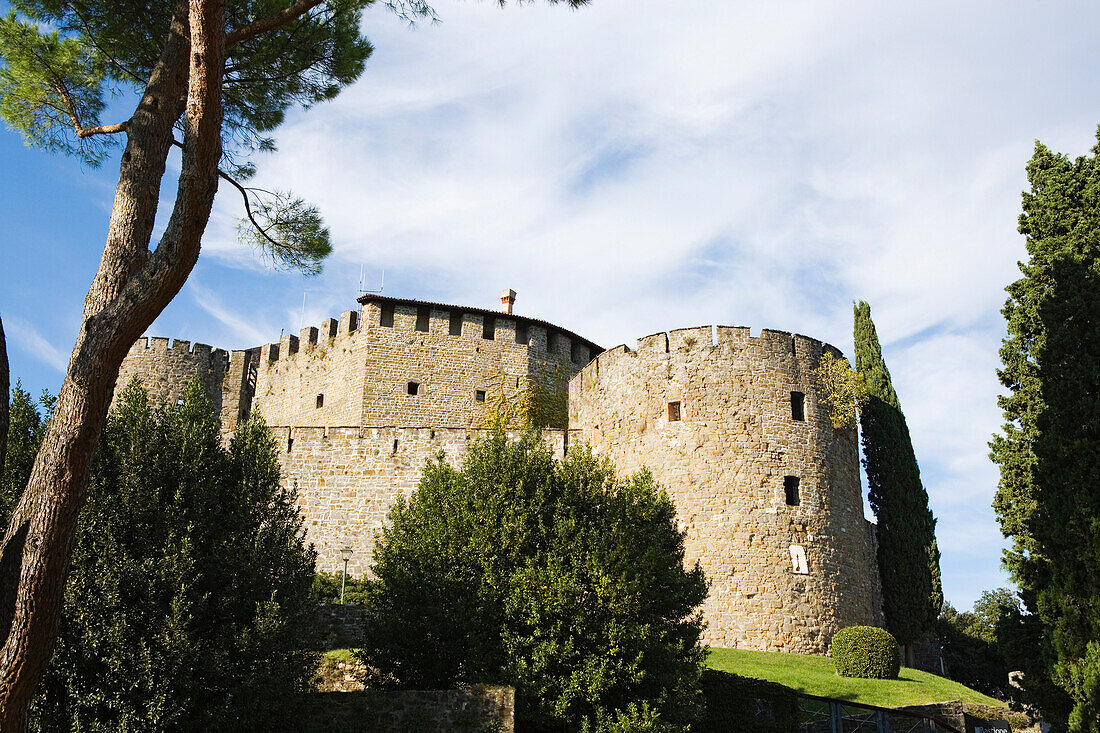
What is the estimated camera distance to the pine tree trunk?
8.31 meters

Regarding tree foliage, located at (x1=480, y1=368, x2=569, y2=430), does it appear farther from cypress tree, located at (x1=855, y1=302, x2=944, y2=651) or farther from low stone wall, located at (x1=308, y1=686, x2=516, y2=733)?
low stone wall, located at (x1=308, y1=686, x2=516, y2=733)

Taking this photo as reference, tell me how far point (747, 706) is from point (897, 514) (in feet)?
38.9

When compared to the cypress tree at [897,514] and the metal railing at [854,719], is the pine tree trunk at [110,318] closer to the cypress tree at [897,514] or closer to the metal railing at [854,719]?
the metal railing at [854,719]

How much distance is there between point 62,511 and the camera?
28.2 feet

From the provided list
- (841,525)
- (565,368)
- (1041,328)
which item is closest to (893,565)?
(841,525)

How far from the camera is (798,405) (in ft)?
78.0

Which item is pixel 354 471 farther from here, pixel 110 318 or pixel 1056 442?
pixel 1056 442

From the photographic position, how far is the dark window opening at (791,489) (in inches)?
894

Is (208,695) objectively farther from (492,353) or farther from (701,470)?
(492,353)

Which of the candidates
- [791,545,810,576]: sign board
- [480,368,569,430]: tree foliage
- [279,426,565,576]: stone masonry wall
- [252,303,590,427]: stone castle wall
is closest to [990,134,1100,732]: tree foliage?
[791,545,810,576]: sign board

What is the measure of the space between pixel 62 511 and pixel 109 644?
128 inches

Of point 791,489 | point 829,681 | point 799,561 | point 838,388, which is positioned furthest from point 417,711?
Answer: point 838,388

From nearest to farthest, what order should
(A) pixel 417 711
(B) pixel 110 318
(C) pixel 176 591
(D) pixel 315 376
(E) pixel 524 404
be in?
1. (B) pixel 110 318
2. (C) pixel 176 591
3. (A) pixel 417 711
4. (E) pixel 524 404
5. (D) pixel 315 376

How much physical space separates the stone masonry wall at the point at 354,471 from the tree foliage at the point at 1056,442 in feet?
43.5
